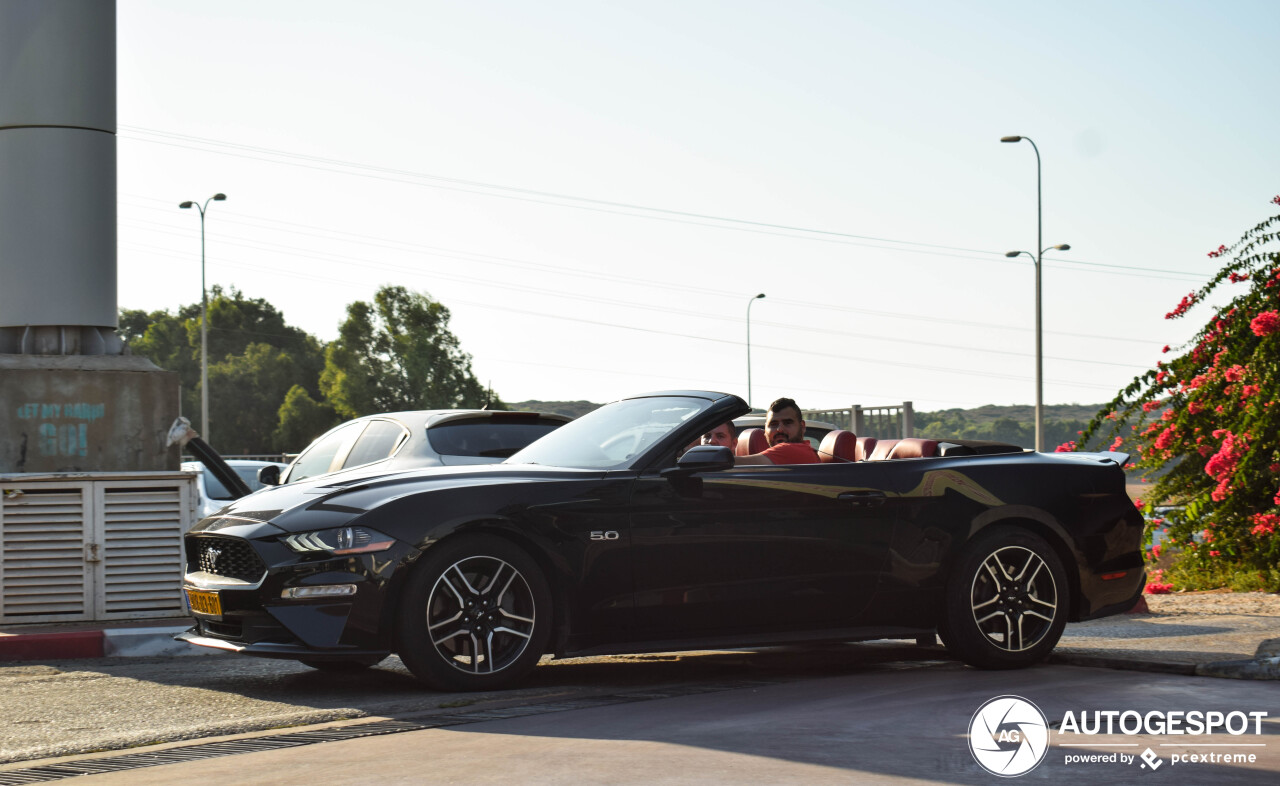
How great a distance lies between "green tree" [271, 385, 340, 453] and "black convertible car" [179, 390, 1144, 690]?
264 feet

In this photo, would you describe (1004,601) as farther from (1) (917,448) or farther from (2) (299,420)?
(2) (299,420)

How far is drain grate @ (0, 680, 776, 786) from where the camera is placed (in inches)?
183

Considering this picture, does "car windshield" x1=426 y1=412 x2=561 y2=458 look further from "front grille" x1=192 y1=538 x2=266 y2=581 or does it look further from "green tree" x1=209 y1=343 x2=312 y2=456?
"green tree" x1=209 y1=343 x2=312 y2=456

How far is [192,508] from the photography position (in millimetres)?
9625

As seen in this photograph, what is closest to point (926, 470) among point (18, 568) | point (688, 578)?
point (688, 578)

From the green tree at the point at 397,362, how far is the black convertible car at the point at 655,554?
76.8 meters

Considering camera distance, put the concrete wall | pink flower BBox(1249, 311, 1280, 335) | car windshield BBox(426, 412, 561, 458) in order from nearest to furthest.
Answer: car windshield BBox(426, 412, 561, 458) < the concrete wall < pink flower BBox(1249, 311, 1280, 335)

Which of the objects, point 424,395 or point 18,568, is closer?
point 18,568

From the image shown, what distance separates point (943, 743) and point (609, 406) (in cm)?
316

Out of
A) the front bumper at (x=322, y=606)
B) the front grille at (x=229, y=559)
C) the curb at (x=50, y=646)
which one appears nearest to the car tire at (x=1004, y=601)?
the front bumper at (x=322, y=606)

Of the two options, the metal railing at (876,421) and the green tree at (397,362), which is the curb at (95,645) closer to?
the metal railing at (876,421)

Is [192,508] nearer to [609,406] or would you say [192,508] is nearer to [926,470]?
[609,406]

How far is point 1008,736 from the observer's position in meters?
4.91

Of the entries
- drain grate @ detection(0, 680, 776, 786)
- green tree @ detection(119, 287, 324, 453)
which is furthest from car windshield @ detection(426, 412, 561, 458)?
green tree @ detection(119, 287, 324, 453)
